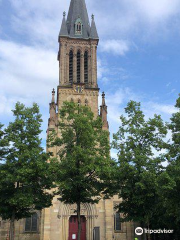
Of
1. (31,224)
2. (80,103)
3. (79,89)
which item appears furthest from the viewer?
(79,89)

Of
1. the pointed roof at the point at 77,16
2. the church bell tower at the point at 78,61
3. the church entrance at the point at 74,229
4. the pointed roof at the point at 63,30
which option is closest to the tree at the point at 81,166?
the church entrance at the point at 74,229

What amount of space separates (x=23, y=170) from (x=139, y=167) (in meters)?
8.17

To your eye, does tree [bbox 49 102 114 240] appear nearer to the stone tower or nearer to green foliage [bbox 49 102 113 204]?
green foliage [bbox 49 102 113 204]

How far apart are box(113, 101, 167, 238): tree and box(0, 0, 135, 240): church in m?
8.96

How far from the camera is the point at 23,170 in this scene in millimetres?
19516

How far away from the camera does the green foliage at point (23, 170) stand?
19.8 m

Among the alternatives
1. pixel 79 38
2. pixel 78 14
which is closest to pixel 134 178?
pixel 79 38

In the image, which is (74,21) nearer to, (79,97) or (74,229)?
(79,97)

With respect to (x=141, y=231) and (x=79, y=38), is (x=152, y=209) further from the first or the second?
(x=79, y=38)

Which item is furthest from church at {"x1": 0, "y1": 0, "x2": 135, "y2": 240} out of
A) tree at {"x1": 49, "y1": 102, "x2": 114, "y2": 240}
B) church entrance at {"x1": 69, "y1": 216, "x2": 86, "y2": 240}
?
tree at {"x1": 49, "y1": 102, "x2": 114, "y2": 240}

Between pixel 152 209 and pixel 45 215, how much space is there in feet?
54.2

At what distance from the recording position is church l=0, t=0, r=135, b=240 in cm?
3306

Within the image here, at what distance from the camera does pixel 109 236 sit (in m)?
32.6

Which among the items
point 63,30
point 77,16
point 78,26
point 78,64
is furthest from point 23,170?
point 77,16
